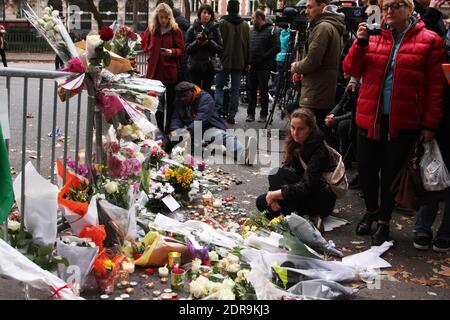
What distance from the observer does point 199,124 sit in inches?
Result: 279

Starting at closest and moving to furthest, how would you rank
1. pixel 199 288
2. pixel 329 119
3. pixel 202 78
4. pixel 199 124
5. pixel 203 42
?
pixel 199 288
pixel 329 119
pixel 199 124
pixel 203 42
pixel 202 78

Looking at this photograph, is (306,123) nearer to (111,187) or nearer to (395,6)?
(395,6)

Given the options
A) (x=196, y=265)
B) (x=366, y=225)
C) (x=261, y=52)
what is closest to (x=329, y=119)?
(x=366, y=225)

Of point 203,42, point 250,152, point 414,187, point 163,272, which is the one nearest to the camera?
point 163,272

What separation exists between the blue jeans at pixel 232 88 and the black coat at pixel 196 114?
7.22 feet

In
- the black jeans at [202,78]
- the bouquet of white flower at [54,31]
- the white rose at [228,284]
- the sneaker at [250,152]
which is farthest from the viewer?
the black jeans at [202,78]

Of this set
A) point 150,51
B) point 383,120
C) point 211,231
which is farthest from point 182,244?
point 150,51

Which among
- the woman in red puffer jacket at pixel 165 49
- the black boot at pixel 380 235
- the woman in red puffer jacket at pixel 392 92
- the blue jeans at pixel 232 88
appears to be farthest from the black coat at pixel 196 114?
the black boot at pixel 380 235

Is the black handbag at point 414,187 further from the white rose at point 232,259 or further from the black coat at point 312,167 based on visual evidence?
the white rose at point 232,259

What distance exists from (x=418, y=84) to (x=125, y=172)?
2.32 m

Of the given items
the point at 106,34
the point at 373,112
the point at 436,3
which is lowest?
the point at 373,112

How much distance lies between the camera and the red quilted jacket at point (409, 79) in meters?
4.26

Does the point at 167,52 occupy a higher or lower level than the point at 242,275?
higher

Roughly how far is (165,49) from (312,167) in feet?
12.0
